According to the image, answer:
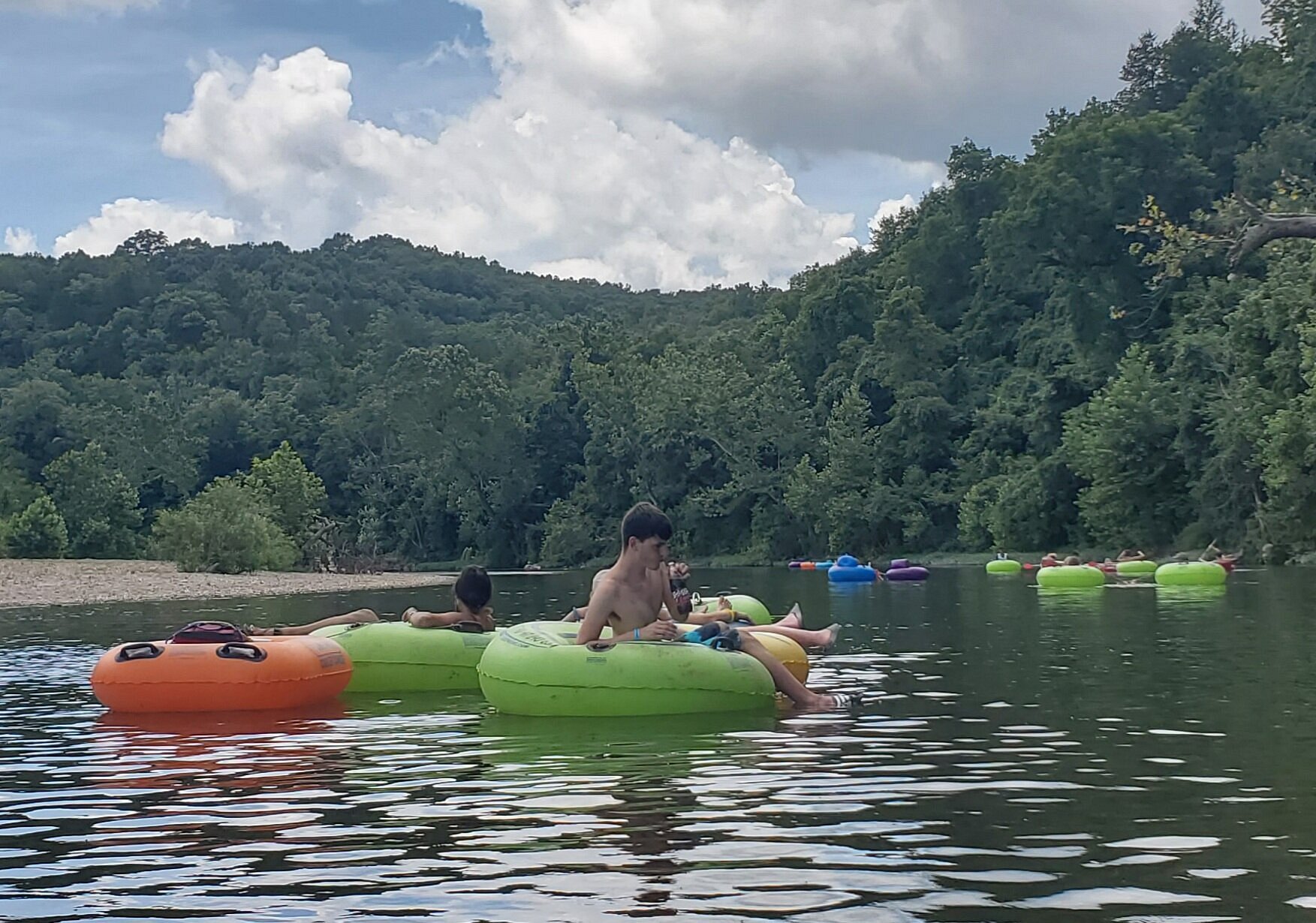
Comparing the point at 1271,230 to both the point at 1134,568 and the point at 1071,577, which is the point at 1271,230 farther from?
the point at 1134,568

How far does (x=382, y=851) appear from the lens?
598cm

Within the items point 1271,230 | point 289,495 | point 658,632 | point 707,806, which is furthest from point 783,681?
point 289,495

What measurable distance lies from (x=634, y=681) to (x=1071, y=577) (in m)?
19.5

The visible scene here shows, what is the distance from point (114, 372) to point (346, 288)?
22.8m

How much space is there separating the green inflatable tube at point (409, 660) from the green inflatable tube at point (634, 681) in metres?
1.99

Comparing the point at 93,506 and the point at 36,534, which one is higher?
the point at 93,506

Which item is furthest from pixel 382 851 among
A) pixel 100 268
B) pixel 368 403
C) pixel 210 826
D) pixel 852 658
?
pixel 100 268

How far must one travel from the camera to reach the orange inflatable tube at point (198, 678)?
11039 millimetres

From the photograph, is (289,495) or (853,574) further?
(289,495)

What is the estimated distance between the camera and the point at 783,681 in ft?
33.7

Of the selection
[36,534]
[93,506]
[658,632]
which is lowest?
[658,632]

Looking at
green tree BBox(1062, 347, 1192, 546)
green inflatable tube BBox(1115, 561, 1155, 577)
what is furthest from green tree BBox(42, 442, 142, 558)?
green inflatable tube BBox(1115, 561, 1155, 577)

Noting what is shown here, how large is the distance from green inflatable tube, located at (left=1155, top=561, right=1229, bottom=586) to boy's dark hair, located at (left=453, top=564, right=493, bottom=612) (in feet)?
58.5

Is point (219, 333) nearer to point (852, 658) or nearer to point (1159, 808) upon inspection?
point (852, 658)
